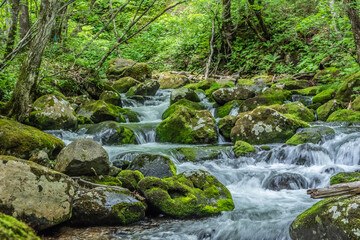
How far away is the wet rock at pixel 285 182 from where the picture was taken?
605cm

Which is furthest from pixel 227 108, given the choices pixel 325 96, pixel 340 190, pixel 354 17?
pixel 340 190

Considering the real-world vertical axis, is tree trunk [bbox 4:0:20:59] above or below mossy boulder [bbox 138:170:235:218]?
above

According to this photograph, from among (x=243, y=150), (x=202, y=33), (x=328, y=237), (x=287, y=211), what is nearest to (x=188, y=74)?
(x=202, y=33)

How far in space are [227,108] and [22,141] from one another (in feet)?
25.8

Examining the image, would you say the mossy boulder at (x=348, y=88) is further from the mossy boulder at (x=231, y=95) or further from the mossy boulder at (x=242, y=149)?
the mossy boulder at (x=242, y=149)

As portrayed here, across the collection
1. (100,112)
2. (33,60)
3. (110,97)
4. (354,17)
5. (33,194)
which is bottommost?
(33,194)

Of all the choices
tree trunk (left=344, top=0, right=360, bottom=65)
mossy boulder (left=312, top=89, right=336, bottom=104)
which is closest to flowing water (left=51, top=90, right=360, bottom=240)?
mossy boulder (left=312, top=89, right=336, bottom=104)

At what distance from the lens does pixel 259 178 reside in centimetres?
643

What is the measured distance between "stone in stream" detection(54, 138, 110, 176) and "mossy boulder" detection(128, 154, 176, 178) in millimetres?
1033

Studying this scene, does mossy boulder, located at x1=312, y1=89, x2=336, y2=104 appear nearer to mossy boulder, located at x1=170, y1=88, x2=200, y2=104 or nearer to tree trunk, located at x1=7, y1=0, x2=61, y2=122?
mossy boulder, located at x1=170, y1=88, x2=200, y2=104

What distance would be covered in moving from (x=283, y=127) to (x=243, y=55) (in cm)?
1134

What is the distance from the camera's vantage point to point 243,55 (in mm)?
19297

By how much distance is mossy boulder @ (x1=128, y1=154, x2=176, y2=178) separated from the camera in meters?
5.81

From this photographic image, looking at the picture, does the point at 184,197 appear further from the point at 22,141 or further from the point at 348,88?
Result: the point at 348,88
